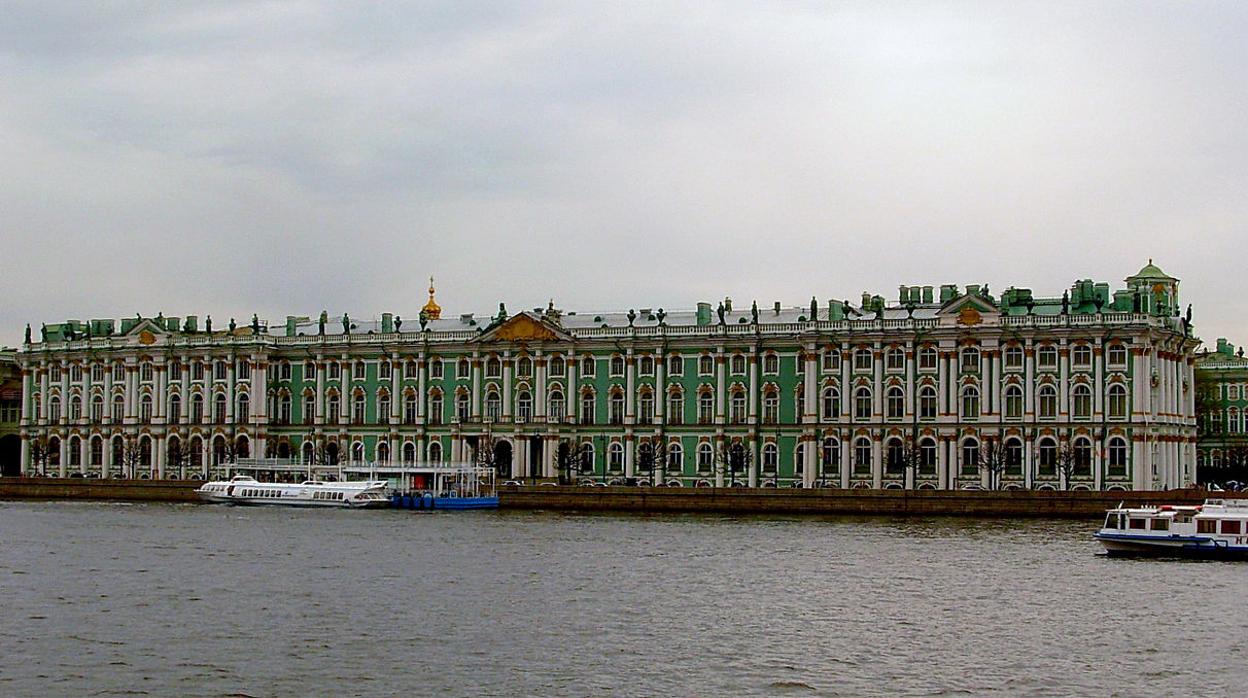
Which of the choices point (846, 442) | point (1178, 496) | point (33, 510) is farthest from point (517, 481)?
point (1178, 496)

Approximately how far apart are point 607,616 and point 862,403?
4428 centimetres

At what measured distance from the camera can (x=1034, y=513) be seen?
229 feet

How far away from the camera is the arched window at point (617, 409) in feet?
278

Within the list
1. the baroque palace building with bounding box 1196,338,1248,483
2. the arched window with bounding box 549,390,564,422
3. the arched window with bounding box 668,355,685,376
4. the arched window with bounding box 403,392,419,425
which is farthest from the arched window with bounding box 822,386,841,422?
the baroque palace building with bounding box 1196,338,1248,483

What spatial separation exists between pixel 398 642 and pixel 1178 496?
4407cm

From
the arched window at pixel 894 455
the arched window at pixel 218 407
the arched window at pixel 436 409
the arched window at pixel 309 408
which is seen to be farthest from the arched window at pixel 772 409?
the arched window at pixel 218 407

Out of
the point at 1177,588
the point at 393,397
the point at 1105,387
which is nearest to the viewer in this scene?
the point at 1177,588

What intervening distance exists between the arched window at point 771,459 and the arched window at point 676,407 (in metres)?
4.49

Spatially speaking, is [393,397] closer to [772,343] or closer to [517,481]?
[517,481]

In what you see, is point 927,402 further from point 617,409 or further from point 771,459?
point 617,409

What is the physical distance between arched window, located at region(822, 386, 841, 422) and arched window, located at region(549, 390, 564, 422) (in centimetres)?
1272

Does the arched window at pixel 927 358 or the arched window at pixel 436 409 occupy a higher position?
the arched window at pixel 927 358

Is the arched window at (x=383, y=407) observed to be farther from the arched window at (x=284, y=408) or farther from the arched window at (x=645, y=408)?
the arched window at (x=645, y=408)

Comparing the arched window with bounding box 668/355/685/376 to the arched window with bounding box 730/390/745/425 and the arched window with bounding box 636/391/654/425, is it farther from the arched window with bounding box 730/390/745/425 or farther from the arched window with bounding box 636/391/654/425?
the arched window with bounding box 730/390/745/425
